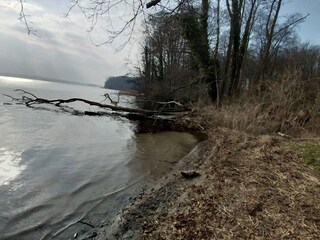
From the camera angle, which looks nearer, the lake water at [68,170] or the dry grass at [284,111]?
the lake water at [68,170]

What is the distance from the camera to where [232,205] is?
4.49m

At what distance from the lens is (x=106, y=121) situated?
16.8 m

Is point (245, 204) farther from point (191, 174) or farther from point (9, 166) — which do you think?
point (9, 166)

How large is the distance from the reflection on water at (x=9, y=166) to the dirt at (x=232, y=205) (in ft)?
9.44

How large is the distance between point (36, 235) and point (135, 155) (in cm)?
522

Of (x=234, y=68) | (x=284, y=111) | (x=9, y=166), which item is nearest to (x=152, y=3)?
(x=9, y=166)

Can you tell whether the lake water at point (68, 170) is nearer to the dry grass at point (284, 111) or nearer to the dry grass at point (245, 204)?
the dry grass at point (245, 204)

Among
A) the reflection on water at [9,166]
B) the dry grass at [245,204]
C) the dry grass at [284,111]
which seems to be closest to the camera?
the dry grass at [245,204]

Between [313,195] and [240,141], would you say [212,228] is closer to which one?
[313,195]

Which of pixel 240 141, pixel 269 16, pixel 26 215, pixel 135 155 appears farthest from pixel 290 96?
pixel 269 16

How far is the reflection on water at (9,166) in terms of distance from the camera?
6526mm

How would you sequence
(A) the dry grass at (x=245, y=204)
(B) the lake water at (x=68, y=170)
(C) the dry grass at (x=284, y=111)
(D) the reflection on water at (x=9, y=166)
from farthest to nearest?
(C) the dry grass at (x=284, y=111) < (D) the reflection on water at (x=9, y=166) < (B) the lake water at (x=68, y=170) < (A) the dry grass at (x=245, y=204)

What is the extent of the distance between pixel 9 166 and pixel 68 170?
4.51 feet

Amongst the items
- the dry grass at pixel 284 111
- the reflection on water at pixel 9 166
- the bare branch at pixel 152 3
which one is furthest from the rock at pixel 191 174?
the dry grass at pixel 284 111
